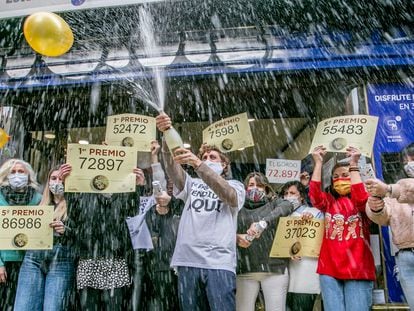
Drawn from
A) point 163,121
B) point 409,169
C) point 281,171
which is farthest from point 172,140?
point 281,171

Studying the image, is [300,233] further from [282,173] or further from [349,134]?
[282,173]

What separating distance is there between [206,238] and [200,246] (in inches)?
3.4

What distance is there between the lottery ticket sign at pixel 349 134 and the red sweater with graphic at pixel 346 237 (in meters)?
0.42

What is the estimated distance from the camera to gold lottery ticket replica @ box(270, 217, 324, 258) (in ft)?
16.5

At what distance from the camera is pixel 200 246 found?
4461 millimetres

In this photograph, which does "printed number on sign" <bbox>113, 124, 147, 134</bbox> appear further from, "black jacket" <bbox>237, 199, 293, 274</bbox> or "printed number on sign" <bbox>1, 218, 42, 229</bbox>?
"black jacket" <bbox>237, 199, 293, 274</bbox>

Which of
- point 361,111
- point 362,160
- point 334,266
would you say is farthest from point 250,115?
point 334,266

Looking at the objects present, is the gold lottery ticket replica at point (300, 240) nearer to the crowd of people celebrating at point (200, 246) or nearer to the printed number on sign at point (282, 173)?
the crowd of people celebrating at point (200, 246)

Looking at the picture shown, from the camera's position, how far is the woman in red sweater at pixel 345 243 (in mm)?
4637

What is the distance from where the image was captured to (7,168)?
539 centimetres

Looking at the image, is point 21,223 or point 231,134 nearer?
point 21,223

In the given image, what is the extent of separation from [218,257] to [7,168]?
2493 mm

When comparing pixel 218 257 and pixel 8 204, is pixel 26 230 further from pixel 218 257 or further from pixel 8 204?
pixel 218 257

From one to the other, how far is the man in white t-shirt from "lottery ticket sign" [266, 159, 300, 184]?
222 cm
